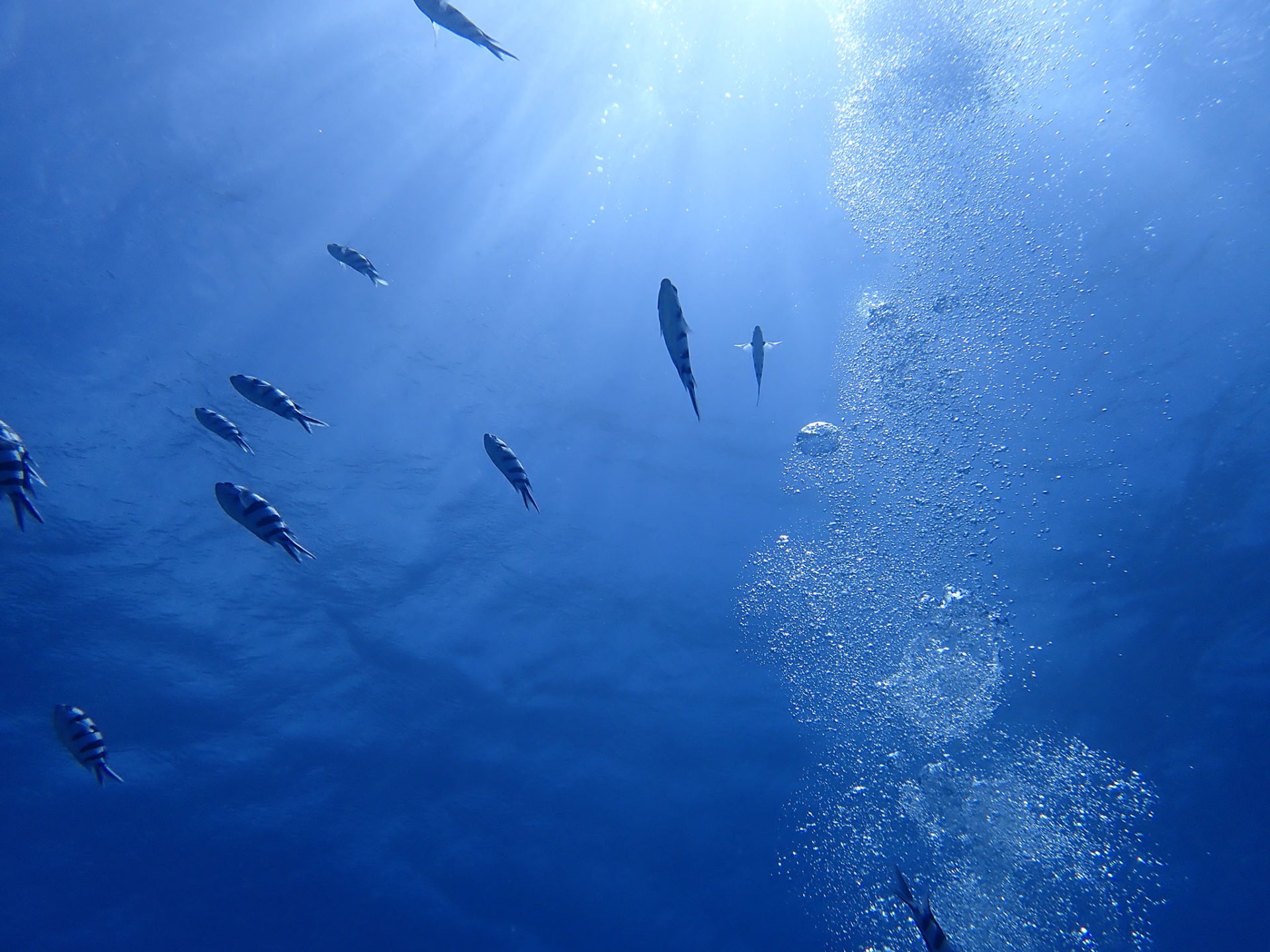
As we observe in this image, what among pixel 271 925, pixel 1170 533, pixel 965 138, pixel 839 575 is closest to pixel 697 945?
pixel 271 925

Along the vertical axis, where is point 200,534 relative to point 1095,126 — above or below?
below

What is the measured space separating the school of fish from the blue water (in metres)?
8.15

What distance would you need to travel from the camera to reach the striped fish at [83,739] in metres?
4.66

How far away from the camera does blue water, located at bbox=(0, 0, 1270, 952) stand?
11.3 metres

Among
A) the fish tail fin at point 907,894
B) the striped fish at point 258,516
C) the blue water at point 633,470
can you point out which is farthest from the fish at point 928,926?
the blue water at point 633,470

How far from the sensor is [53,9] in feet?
30.8

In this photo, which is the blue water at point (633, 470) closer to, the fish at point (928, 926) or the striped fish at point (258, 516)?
the striped fish at point (258, 516)

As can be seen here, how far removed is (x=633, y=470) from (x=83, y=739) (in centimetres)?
1285

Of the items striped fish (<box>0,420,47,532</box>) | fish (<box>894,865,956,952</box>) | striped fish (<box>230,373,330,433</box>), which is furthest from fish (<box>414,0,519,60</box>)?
fish (<box>894,865,956,952</box>)

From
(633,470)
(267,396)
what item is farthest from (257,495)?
(633,470)

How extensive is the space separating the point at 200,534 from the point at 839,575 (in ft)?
53.2

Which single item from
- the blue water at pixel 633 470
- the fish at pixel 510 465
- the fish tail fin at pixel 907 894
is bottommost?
the fish tail fin at pixel 907 894

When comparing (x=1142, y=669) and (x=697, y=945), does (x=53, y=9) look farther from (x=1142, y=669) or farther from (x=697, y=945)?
(x=697, y=945)

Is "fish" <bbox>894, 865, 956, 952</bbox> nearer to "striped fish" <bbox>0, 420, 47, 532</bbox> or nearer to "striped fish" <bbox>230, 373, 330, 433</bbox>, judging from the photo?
"striped fish" <bbox>230, 373, 330, 433</bbox>
